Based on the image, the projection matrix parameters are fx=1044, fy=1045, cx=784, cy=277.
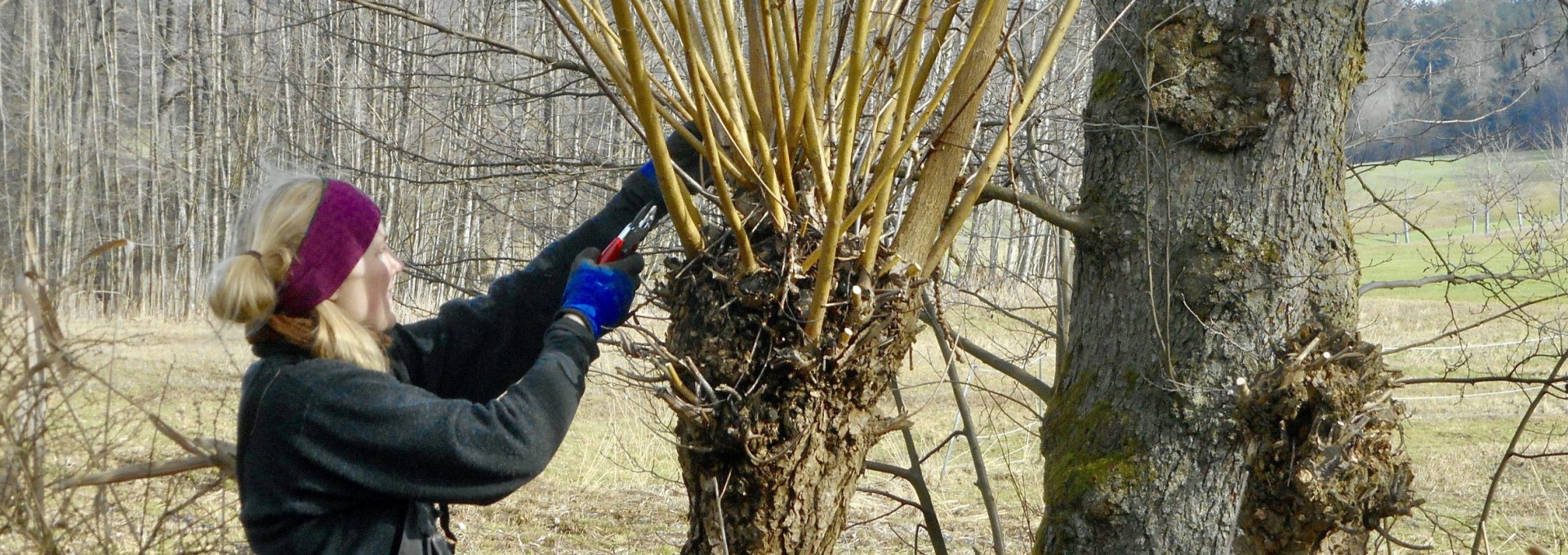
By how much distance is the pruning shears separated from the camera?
2160 millimetres

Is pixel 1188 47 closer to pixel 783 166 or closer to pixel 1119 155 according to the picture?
pixel 1119 155

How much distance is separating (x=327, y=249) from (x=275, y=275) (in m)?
0.10

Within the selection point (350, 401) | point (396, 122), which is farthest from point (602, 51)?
point (396, 122)

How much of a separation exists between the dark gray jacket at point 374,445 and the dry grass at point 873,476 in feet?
5.32

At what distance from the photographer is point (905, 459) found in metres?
7.76

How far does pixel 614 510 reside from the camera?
6.70 m

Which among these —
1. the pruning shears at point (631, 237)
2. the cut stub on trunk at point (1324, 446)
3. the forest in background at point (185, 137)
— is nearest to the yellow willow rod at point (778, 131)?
the pruning shears at point (631, 237)

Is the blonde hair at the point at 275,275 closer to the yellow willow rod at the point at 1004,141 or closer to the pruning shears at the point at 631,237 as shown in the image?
the pruning shears at the point at 631,237

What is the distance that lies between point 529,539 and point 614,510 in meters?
0.81

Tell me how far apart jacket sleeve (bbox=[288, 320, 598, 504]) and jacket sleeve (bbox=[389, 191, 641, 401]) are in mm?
533

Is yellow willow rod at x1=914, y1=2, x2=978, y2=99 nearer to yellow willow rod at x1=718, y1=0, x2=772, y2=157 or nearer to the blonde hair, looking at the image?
yellow willow rod at x1=718, y1=0, x2=772, y2=157

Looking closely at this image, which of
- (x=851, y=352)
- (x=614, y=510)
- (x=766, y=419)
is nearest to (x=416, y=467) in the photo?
(x=766, y=419)

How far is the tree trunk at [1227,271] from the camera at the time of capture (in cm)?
258

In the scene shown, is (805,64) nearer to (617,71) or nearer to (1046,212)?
(617,71)
